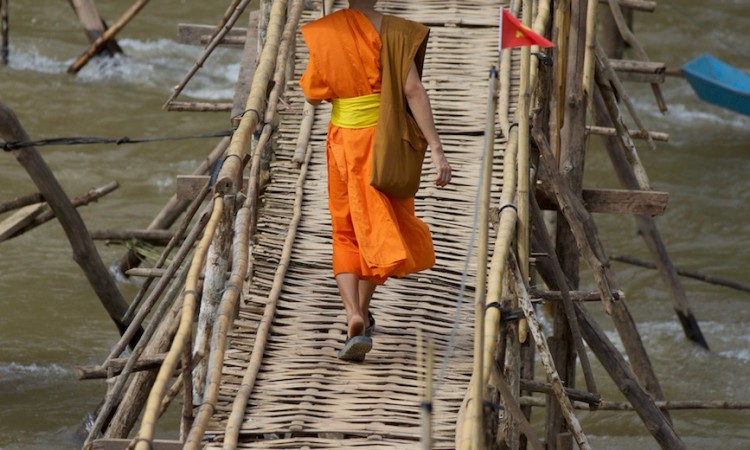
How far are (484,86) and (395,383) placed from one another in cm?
211

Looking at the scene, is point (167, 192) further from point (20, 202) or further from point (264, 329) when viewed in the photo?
point (264, 329)

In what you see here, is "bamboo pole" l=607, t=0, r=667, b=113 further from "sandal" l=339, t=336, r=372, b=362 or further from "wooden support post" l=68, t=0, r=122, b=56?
"wooden support post" l=68, t=0, r=122, b=56

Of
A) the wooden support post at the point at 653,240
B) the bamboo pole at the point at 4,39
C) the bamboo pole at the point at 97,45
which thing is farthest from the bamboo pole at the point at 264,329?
the bamboo pole at the point at 4,39

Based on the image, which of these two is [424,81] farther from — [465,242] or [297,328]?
[297,328]

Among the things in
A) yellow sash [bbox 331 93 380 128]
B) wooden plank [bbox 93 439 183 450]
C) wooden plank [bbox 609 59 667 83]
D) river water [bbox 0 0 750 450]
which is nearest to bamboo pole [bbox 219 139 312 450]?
wooden plank [bbox 93 439 183 450]

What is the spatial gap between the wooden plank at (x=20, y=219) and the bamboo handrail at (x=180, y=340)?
2775 millimetres

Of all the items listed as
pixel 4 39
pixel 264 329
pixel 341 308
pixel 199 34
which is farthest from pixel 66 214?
pixel 4 39

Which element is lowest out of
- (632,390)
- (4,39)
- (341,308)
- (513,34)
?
(4,39)

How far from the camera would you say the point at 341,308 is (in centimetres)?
481

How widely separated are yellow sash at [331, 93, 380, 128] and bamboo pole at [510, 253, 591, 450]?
29.6 inches

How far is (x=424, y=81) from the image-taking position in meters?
6.16

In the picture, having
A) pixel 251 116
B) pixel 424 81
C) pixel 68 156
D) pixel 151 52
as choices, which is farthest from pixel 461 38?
pixel 151 52

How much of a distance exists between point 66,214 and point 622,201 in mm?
2626

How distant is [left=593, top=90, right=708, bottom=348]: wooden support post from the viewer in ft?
22.4
